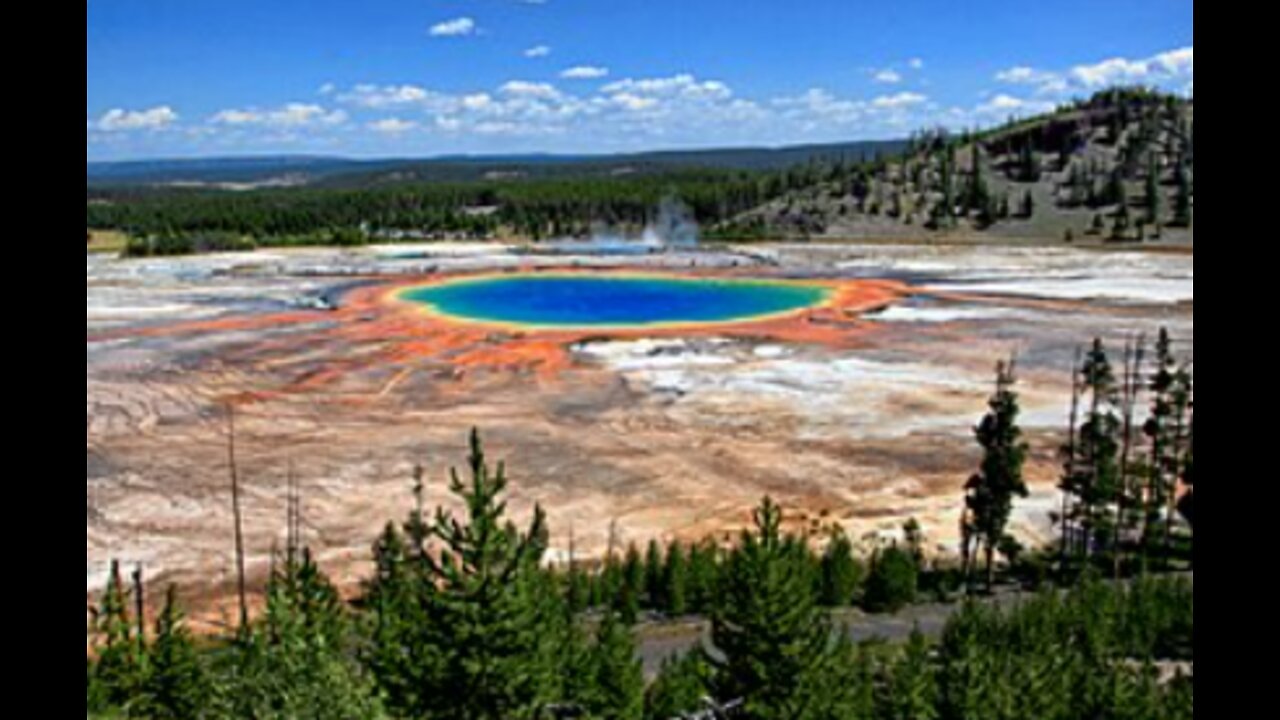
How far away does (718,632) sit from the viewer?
2258cm

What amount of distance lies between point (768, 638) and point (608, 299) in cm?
7928

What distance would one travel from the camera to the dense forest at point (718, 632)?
18.7m

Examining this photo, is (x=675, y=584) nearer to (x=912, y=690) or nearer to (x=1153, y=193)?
(x=912, y=690)

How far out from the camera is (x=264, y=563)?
125ft

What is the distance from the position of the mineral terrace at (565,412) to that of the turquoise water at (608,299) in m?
5.17

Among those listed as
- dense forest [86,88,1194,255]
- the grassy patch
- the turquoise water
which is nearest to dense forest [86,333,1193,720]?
the turquoise water

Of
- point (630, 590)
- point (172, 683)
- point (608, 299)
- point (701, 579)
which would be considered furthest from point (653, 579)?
point (608, 299)

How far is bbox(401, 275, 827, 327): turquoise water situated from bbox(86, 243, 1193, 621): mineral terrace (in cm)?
517

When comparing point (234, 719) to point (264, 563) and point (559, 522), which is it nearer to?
point (264, 563)

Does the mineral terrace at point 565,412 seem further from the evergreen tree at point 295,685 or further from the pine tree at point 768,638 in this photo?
the pine tree at point 768,638

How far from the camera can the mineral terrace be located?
42.6 meters
